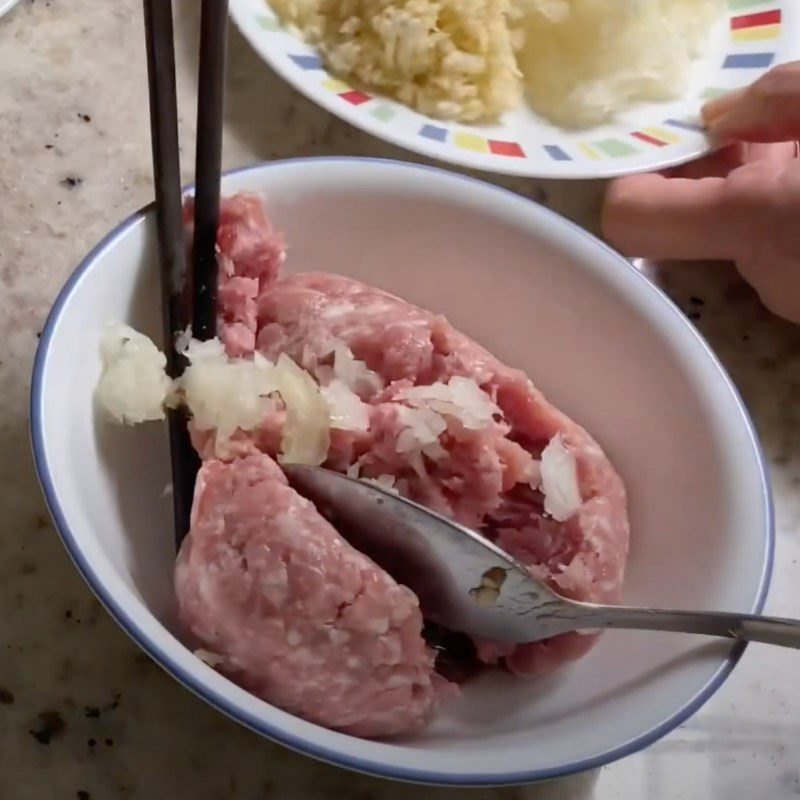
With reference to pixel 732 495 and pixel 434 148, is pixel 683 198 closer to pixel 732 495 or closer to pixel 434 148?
pixel 434 148

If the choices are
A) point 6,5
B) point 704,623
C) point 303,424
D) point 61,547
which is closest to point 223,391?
point 303,424

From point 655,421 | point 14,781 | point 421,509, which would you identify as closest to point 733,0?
point 655,421

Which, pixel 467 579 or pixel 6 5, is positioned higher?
pixel 6 5

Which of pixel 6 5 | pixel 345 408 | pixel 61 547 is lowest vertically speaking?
pixel 61 547

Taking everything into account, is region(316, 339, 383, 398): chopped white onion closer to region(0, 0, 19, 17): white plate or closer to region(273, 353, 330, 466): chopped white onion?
region(273, 353, 330, 466): chopped white onion

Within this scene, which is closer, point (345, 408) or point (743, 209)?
point (345, 408)

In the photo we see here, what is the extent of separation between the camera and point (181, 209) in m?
0.57

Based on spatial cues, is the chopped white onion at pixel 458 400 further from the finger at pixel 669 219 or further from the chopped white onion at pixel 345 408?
the finger at pixel 669 219

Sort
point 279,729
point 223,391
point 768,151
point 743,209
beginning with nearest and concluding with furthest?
point 279,729, point 223,391, point 743,209, point 768,151

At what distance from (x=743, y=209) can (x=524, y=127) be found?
8.5 inches

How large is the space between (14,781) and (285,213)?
386mm

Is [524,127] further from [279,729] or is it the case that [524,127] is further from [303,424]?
[279,729]

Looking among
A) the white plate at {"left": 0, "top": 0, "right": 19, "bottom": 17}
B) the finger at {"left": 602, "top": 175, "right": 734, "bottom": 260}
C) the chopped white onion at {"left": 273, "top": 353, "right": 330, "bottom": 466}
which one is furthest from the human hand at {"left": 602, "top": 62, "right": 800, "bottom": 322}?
the white plate at {"left": 0, "top": 0, "right": 19, "bottom": 17}

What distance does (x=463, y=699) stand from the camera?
559 mm
